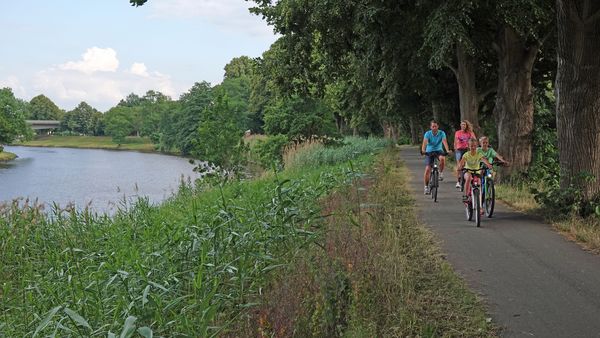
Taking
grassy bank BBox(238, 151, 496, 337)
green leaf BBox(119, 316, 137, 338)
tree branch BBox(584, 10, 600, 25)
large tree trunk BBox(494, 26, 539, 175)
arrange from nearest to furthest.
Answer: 1. green leaf BBox(119, 316, 137, 338)
2. grassy bank BBox(238, 151, 496, 337)
3. tree branch BBox(584, 10, 600, 25)
4. large tree trunk BBox(494, 26, 539, 175)

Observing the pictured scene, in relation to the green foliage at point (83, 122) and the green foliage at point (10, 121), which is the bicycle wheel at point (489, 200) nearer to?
the green foliage at point (10, 121)

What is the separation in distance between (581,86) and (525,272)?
16.3 feet

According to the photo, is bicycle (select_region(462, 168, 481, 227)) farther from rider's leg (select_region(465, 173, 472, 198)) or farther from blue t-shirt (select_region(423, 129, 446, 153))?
blue t-shirt (select_region(423, 129, 446, 153))

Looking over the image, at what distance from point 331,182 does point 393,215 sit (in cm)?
194

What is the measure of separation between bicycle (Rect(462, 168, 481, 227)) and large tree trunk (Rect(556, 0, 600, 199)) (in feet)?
5.32

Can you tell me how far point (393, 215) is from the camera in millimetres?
10375

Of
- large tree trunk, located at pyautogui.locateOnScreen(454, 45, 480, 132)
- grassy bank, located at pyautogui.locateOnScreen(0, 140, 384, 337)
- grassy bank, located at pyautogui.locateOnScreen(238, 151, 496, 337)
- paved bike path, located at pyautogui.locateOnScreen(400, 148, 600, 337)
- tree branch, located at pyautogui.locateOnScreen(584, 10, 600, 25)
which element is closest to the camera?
grassy bank, located at pyautogui.locateOnScreen(0, 140, 384, 337)

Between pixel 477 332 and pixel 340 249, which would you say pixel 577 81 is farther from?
pixel 477 332

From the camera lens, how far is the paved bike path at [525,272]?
5219 mm

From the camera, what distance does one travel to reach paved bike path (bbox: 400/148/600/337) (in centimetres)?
522

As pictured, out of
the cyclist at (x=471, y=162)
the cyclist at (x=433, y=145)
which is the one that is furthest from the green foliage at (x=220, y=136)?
the cyclist at (x=471, y=162)

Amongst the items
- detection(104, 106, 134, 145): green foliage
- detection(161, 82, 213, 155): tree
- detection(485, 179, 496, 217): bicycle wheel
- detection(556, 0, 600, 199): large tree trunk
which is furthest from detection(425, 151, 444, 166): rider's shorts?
detection(104, 106, 134, 145): green foliage

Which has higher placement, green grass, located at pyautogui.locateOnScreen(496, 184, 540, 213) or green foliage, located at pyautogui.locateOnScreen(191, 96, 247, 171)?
green foliage, located at pyautogui.locateOnScreen(191, 96, 247, 171)

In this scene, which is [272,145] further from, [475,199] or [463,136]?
[475,199]
